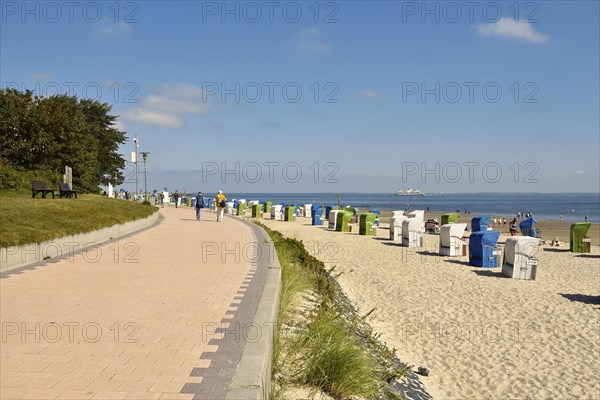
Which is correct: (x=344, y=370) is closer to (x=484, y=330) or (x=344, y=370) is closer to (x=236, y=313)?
(x=236, y=313)

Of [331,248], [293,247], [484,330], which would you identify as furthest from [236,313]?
[331,248]

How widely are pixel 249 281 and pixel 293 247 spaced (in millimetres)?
7072

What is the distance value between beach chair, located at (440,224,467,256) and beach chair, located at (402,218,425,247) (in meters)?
2.85

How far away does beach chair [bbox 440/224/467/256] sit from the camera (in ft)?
68.5

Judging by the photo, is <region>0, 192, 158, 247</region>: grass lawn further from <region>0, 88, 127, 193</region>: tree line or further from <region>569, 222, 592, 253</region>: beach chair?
<region>569, 222, 592, 253</region>: beach chair

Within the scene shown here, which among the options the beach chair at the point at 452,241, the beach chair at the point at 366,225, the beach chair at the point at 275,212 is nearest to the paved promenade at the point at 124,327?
the beach chair at the point at 452,241

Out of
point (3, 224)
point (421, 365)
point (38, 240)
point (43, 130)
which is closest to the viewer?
point (421, 365)

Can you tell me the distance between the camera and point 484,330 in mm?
10336

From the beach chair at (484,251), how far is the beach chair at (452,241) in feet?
6.54

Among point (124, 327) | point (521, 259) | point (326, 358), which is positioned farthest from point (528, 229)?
point (124, 327)

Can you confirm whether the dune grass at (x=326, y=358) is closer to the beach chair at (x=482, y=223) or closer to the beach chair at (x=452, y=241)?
the beach chair at (x=452, y=241)

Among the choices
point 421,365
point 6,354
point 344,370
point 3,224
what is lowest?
point 421,365

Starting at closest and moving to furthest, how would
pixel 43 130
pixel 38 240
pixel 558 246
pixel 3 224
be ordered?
pixel 38 240, pixel 3 224, pixel 558 246, pixel 43 130

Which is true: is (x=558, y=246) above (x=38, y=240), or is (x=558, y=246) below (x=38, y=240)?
below
